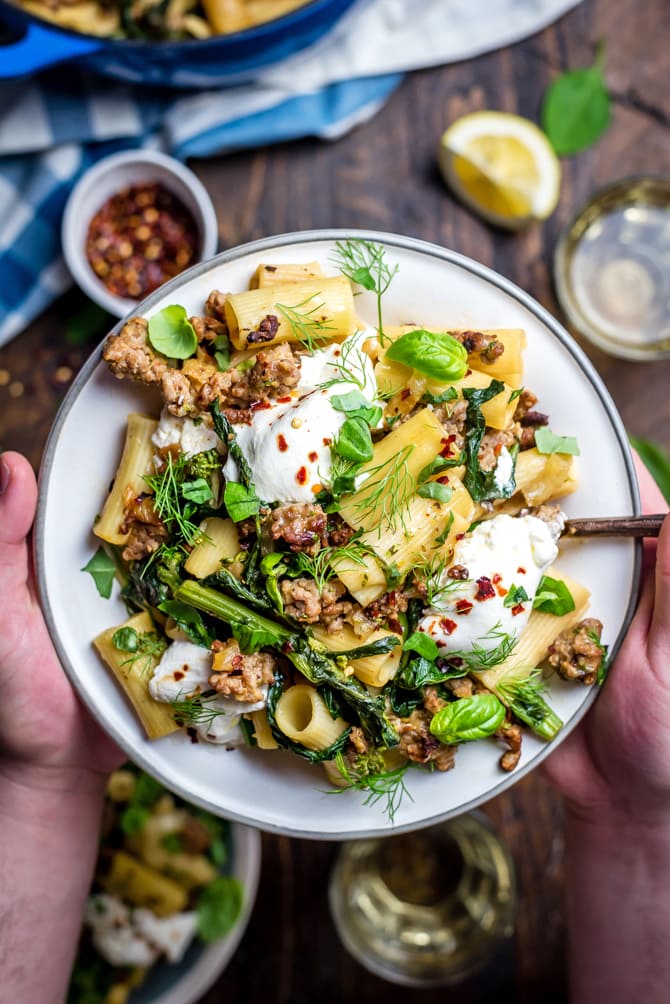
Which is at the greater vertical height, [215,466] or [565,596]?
[215,466]

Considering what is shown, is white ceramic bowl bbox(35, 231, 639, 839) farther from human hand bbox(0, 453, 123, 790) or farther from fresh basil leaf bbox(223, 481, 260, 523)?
fresh basil leaf bbox(223, 481, 260, 523)

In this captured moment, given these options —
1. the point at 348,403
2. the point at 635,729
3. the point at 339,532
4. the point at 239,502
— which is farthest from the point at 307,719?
the point at 635,729

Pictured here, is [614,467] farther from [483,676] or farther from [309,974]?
[309,974]

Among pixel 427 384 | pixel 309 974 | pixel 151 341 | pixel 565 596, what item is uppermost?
pixel 151 341

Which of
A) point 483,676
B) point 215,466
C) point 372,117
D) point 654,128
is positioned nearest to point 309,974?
point 483,676

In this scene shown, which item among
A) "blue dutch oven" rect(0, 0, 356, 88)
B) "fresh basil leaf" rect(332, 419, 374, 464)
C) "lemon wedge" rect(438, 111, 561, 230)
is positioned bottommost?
"fresh basil leaf" rect(332, 419, 374, 464)

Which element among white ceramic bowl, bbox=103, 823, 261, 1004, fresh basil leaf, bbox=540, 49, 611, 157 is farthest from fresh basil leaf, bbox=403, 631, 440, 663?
fresh basil leaf, bbox=540, 49, 611, 157

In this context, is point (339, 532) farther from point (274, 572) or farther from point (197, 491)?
point (197, 491)
